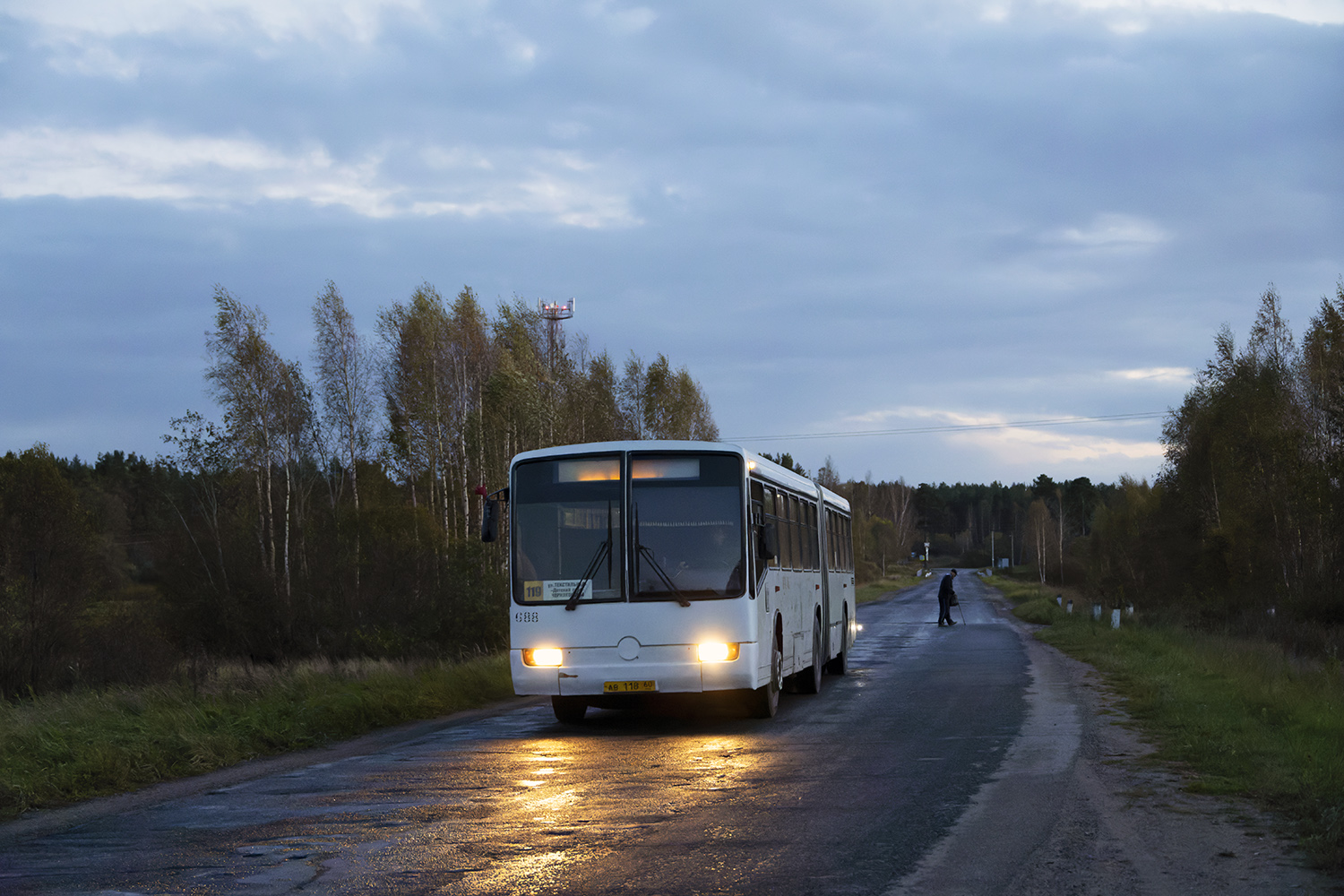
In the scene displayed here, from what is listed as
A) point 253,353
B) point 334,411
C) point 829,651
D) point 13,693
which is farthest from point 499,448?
point 829,651

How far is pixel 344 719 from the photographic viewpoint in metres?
13.9

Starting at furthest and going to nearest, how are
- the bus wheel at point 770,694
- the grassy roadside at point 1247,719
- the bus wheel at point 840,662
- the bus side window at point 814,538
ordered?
the bus wheel at point 840,662, the bus side window at point 814,538, the bus wheel at point 770,694, the grassy roadside at point 1247,719

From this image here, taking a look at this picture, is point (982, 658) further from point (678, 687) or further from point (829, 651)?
point (678, 687)

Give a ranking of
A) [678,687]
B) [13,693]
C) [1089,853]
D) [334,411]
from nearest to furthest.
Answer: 1. [1089,853]
2. [678,687]
3. [13,693]
4. [334,411]

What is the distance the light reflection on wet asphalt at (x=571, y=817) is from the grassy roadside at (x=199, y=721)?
1098 millimetres

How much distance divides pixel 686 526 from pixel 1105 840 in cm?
706

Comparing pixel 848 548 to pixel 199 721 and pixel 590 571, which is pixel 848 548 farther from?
pixel 199 721

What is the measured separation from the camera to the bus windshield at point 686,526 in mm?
13273

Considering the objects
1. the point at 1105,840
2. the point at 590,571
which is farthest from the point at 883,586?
the point at 1105,840

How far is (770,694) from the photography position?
1445 cm

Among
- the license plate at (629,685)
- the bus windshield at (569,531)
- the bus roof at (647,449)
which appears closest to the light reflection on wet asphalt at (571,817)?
the license plate at (629,685)

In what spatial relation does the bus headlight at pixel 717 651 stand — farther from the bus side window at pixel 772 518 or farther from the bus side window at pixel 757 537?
the bus side window at pixel 772 518

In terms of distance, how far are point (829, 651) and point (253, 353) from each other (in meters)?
32.7

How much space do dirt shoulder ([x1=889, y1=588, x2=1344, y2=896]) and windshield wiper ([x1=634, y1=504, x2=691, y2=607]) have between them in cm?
391
